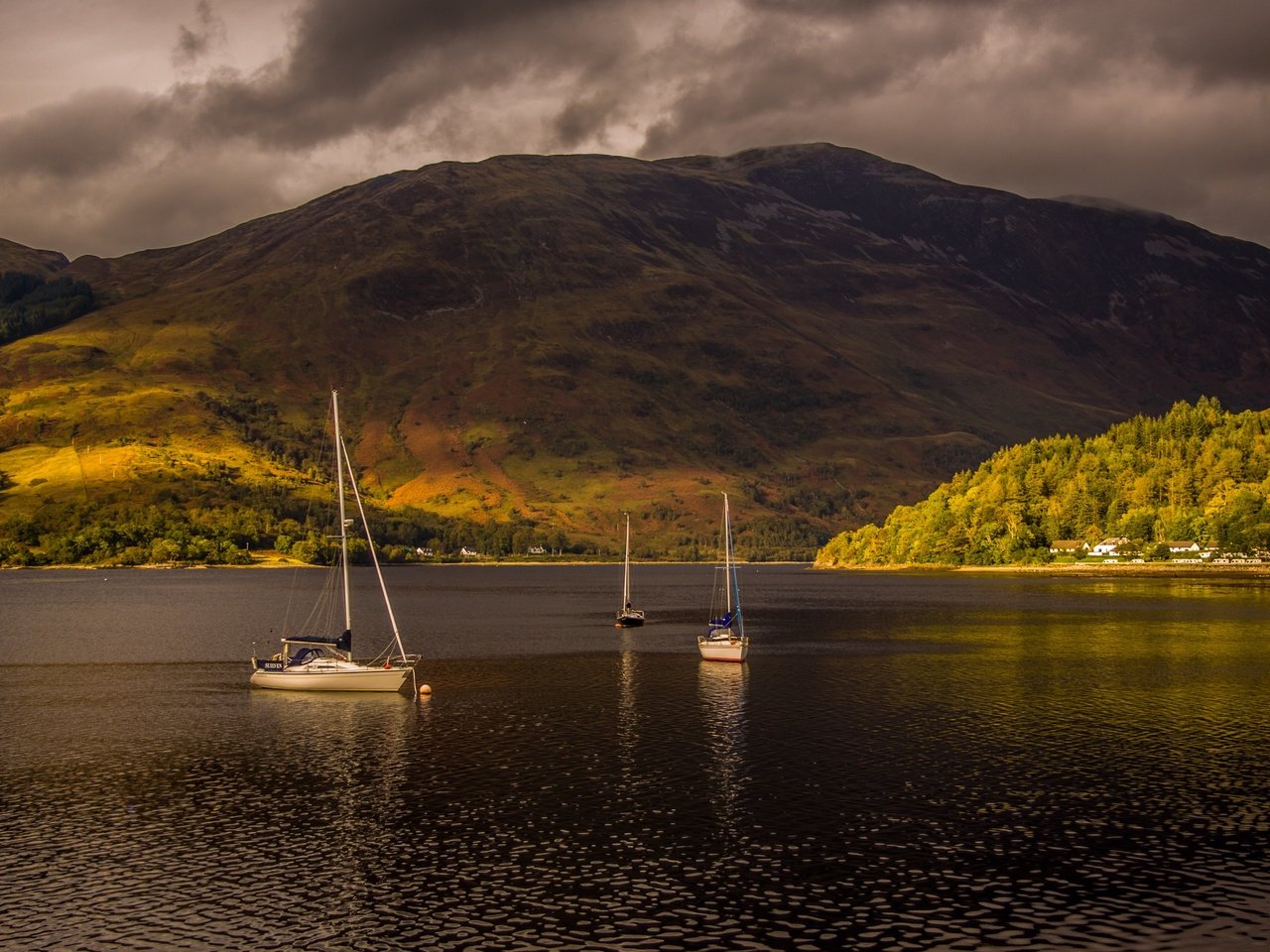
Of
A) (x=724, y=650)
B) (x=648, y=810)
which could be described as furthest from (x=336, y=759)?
(x=724, y=650)

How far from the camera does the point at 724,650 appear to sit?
11800 centimetres

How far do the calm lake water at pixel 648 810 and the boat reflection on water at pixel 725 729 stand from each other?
0.38m

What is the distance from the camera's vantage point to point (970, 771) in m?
63.5

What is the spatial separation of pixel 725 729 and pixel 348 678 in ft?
110

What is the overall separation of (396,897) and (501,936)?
614 cm

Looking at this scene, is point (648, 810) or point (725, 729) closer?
point (648, 810)

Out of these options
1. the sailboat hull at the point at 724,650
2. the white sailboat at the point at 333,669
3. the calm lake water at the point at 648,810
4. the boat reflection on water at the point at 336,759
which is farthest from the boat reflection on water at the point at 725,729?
the white sailboat at the point at 333,669

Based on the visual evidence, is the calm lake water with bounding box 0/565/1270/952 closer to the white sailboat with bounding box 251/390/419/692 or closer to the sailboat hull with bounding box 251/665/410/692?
the sailboat hull with bounding box 251/665/410/692

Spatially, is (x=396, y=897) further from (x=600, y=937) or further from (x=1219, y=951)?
(x=1219, y=951)

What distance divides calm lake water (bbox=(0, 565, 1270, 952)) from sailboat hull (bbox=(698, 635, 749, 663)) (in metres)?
6.84

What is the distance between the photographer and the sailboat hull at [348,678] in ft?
305

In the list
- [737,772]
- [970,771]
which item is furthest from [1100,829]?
[737,772]

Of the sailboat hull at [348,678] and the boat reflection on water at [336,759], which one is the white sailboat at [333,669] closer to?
the sailboat hull at [348,678]

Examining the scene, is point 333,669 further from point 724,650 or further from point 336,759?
point 724,650
